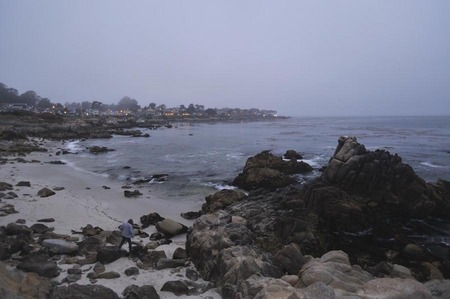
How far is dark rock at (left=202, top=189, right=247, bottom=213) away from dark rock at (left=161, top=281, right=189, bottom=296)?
8.48 metres

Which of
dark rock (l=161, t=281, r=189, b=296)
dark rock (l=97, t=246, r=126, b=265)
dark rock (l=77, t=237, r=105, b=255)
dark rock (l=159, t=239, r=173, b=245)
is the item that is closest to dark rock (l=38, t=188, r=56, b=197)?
dark rock (l=77, t=237, r=105, b=255)

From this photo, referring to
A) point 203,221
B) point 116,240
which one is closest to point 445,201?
point 203,221

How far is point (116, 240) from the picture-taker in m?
13.6

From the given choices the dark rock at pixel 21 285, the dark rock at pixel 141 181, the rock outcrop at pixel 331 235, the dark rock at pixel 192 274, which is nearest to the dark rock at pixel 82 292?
the dark rock at pixel 21 285

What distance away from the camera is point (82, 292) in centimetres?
874

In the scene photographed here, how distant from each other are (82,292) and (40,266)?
273cm

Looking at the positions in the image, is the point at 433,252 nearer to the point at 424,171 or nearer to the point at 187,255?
the point at 187,255

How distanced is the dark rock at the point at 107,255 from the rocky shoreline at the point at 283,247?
0.12 feet

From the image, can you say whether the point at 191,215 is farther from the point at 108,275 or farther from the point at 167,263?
the point at 108,275

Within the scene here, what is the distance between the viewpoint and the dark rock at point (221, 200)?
18.7 metres

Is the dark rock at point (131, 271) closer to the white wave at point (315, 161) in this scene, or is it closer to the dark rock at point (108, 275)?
the dark rock at point (108, 275)

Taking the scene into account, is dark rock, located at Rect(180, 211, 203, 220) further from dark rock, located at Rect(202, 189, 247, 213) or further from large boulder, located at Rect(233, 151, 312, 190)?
large boulder, located at Rect(233, 151, 312, 190)

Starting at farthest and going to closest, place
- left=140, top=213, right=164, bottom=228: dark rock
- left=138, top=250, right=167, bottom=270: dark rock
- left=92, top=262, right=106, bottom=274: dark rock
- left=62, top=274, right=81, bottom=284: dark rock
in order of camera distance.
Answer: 1. left=140, top=213, right=164, bottom=228: dark rock
2. left=138, top=250, right=167, bottom=270: dark rock
3. left=92, top=262, right=106, bottom=274: dark rock
4. left=62, top=274, right=81, bottom=284: dark rock

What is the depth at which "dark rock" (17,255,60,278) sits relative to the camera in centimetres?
1023
